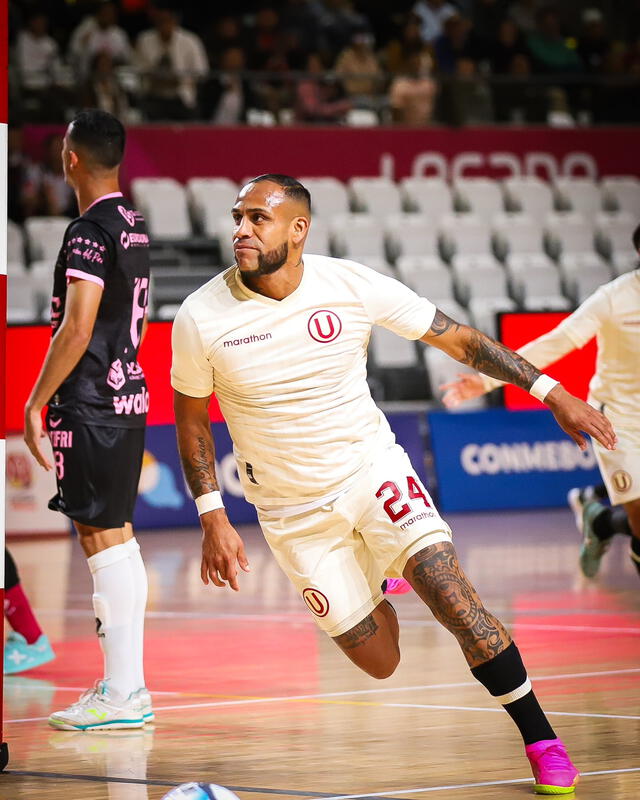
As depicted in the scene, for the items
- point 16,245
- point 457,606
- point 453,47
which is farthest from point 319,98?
point 457,606

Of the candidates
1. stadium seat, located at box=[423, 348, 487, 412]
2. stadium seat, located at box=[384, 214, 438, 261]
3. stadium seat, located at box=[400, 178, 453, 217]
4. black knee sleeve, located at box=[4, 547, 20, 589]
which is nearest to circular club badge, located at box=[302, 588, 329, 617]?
black knee sleeve, located at box=[4, 547, 20, 589]

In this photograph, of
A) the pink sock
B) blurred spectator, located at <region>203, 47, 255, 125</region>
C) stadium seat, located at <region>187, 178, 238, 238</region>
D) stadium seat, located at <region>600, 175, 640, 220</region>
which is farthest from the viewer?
stadium seat, located at <region>600, 175, 640, 220</region>

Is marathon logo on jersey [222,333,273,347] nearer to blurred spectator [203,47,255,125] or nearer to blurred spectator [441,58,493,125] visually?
Answer: blurred spectator [203,47,255,125]

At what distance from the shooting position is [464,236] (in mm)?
17297

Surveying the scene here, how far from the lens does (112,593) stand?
6.09 m

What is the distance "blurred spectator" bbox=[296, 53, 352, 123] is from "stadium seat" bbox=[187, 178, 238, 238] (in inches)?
65.8

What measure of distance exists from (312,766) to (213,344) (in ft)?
4.67

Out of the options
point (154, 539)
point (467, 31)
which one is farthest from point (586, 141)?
point (154, 539)

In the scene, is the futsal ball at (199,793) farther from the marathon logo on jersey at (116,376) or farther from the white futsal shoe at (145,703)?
the marathon logo on jersey at (116,376)

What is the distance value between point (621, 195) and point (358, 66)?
143 inches

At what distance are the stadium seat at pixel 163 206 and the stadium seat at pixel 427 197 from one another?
9.26ft

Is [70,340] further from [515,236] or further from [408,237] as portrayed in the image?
[515,236]

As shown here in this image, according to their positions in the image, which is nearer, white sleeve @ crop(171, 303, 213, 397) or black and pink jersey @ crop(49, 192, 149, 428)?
white sleeve @ crop(171, 303, 213, 397)

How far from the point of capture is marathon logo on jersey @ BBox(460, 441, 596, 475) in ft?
47.8
